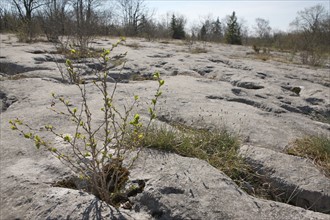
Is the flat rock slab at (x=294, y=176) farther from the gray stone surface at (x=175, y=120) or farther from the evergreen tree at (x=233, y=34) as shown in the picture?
the evergreen tree at (x=233, y=34)

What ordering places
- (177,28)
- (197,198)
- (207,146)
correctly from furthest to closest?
1. (177,28)
2. (207,146)
3. (197,198)

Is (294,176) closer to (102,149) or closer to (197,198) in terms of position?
(197,198)

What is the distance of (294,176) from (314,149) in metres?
0.55

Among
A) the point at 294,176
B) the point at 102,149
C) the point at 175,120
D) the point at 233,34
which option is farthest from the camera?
the point at 233,34

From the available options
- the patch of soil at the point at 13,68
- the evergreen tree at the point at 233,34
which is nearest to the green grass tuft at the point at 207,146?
the patch of soil at the point at 13,68

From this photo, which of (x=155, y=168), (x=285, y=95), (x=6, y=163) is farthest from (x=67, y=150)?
(x=285, y=95)

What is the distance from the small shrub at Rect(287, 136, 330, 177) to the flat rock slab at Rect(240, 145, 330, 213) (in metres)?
0.14

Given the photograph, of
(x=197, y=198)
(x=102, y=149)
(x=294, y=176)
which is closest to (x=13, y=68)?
(x=102, y=149)

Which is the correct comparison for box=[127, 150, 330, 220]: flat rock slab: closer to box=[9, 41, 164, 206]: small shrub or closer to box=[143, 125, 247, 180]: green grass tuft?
box=[9, 41, 164, 206]: small shrub


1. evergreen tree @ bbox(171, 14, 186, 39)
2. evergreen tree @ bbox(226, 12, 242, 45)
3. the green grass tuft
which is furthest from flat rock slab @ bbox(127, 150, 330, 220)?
evergreen tree @ bbox(171, 14, 186, 39)

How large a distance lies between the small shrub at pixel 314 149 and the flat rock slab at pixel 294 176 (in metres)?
0.14

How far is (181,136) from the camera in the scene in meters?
2.24

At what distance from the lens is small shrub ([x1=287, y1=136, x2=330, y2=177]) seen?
2.21 m

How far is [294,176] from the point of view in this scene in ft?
6.28
